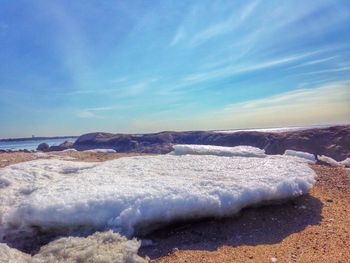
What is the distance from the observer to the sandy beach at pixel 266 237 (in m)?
5.21

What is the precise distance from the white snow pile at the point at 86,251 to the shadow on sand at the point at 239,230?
1.73ft

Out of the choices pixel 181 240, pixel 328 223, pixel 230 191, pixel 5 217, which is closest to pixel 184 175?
pixel 230 191

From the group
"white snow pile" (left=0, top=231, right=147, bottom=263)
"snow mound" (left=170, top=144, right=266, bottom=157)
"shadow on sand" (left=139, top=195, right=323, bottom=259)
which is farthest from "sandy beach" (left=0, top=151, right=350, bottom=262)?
"snow mound" (left=170, top=144, right=266, bottom=157)

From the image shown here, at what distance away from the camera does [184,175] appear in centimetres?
808

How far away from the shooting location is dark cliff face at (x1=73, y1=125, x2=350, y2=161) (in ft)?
112

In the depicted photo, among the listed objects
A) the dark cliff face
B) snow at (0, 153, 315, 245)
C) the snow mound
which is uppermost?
the snow mound

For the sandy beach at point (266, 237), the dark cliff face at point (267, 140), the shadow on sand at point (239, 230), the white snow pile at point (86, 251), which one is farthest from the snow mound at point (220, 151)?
Result: the dark cliff face at point (267, 140)

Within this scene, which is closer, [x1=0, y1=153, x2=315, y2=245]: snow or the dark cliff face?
[x1=0, y1=153, x2=315, y2=245]: snow

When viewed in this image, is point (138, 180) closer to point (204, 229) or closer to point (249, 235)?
point (204, 229)

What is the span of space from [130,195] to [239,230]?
2182 mm

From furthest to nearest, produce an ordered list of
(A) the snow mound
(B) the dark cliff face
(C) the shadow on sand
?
(B) the dark cliff face → (A) the snow mound → (C) the shadow on sand

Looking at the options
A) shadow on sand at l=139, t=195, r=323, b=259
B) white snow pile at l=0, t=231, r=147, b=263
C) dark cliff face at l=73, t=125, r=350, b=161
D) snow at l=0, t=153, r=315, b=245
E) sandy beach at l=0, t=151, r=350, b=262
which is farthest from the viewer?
dark cliff face at l=73, t=125, r=350, b=161

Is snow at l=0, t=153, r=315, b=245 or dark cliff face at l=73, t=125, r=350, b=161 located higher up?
snow at l=0, t=153, r=315, b=245

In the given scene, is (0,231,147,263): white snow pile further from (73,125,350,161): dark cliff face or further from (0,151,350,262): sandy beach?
(73,125,350,161): dark cliff face
